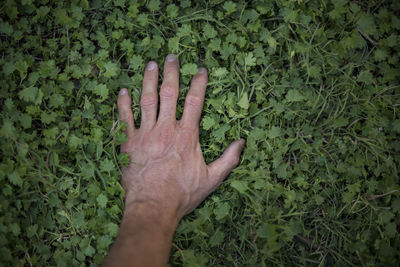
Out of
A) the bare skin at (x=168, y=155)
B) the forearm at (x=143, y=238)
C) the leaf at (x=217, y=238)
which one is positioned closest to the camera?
the forearm at (x=143, y=238)

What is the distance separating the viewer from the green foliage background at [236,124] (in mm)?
2510

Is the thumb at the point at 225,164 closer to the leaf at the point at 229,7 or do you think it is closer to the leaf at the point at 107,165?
the leaf at the point at 107,165

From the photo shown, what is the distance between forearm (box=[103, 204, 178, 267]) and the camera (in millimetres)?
2010

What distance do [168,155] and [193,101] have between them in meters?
0.46

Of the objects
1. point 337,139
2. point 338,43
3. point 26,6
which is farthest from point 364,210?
point 26,6

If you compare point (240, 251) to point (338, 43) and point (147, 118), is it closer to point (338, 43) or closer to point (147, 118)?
point (147, 118)

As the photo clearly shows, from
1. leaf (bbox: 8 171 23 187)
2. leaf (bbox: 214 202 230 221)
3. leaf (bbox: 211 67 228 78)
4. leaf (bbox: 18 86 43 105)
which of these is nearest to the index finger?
leaf (bbox: 211 67 228 78)

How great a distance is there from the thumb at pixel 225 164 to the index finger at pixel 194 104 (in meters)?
0.32

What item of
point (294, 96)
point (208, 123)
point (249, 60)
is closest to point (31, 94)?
point (208, 123)

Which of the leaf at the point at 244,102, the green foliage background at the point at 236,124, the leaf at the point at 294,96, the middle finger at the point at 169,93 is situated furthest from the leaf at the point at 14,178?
the leaf at the point at 294,96

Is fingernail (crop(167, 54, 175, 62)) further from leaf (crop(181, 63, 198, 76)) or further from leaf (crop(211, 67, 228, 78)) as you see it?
leaf (crop(211, 67, 228, 78))

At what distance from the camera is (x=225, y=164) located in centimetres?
255

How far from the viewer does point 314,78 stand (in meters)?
2.62

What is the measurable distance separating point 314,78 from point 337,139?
1.69 feet
